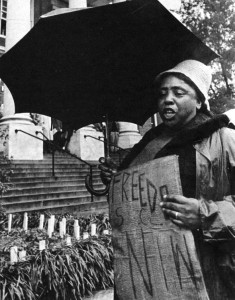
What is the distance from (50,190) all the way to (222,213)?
8.30 m

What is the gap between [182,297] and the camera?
4.95 feet

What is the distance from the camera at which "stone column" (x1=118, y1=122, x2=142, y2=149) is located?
1680 cm

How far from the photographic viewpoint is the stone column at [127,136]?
1680 cm

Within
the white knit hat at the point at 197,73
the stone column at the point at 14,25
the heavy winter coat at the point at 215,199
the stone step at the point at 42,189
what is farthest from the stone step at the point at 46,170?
the heavy winter coat at the point at 215,199

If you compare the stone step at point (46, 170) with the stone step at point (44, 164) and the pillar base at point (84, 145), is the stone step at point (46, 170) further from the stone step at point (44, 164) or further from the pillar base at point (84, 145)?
the pillar base at point (84, 145)

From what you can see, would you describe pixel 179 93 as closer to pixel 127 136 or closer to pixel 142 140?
pixel 142 140

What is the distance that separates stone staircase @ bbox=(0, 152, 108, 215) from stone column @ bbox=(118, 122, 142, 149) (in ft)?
17.1

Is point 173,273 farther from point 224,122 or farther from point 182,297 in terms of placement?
point 224,122

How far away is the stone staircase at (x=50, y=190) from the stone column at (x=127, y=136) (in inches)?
205

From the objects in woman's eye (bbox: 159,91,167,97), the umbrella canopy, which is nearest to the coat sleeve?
woman's eye (bbox: 159,91,167,97)

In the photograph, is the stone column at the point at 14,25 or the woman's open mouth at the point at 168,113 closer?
the woman's open mouth at the point at 168,113

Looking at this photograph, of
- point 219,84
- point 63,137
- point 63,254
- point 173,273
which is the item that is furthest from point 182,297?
point 219,84

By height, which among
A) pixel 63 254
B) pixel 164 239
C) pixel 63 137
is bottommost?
pixel 63 254

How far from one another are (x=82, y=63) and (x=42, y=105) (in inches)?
21.4
